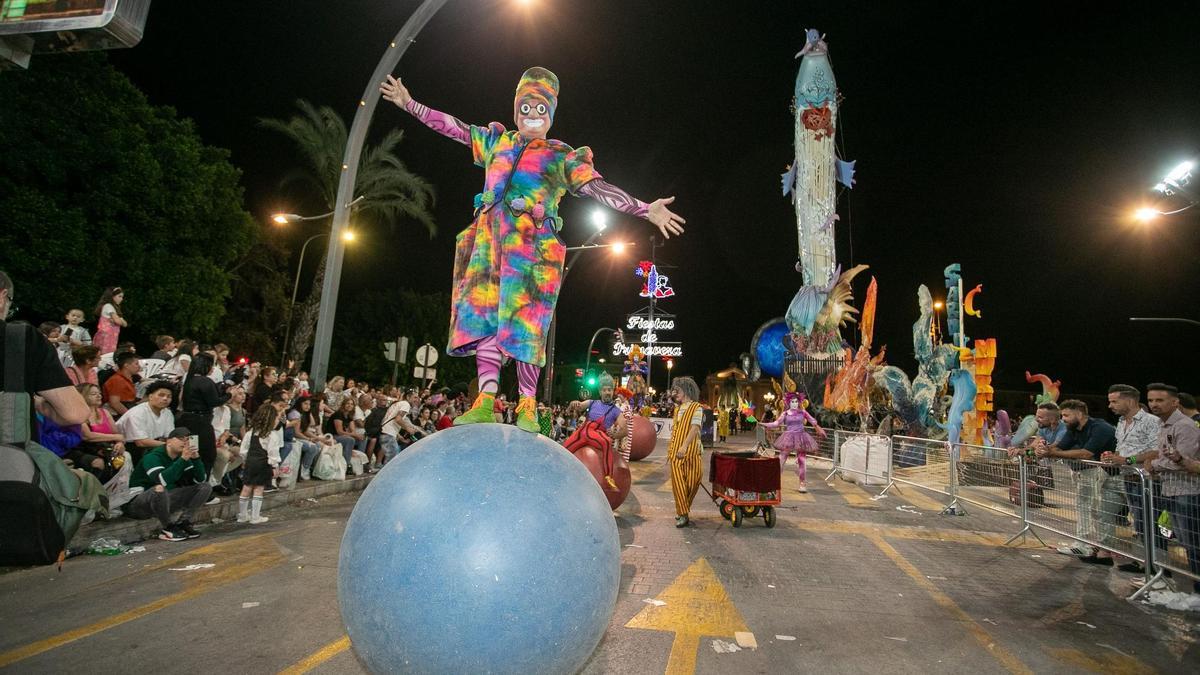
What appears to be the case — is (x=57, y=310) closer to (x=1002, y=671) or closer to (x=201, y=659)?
(x=201, y=659)

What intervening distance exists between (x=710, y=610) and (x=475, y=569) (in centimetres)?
311

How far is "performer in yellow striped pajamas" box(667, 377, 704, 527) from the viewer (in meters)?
8.23

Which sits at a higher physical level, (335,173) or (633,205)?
(335,173)

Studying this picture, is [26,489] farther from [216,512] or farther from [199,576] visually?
[216,512]

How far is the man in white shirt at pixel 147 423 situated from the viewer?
7.28 metres

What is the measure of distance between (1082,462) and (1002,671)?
535cm

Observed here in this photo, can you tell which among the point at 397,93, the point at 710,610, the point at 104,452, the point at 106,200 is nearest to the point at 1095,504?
the point at 710,610

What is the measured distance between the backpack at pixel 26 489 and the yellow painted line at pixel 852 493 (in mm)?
11144

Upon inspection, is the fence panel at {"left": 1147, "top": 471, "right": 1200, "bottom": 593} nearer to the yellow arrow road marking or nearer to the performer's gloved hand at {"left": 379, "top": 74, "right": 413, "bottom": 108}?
the yellow arrow road marking

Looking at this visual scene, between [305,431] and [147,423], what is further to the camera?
[305,431]

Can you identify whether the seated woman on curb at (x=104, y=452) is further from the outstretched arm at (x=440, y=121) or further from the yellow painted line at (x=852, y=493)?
the yellow painted line at (x=852, y=493)

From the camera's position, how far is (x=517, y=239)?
3.76 m

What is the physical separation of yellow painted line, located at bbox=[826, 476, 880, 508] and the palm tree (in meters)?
15.4

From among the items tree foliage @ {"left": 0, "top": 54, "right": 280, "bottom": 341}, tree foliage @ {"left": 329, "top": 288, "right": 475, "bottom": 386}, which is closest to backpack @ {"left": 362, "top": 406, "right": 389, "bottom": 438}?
tree foliage @ {"left": 0, "top": 54, "right": 280, "bottom": 341}
